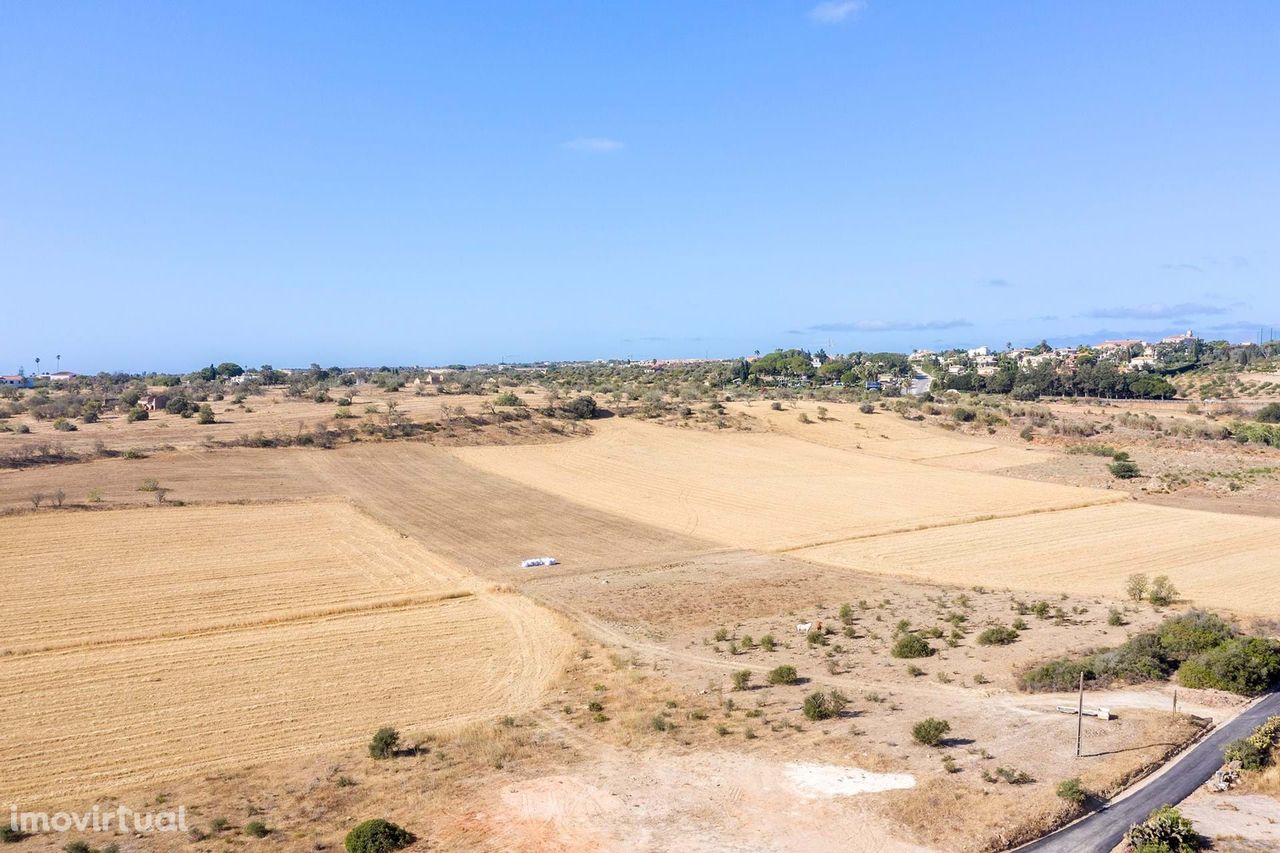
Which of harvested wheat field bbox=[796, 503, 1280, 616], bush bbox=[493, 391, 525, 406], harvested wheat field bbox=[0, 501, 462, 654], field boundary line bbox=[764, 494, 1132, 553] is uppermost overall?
bush bbox=[493, 391, 525, 406]

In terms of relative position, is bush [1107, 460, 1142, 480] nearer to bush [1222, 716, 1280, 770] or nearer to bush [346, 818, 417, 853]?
bush [1222, 716, 1280, 770]

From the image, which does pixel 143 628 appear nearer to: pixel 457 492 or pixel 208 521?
pixel 208 521

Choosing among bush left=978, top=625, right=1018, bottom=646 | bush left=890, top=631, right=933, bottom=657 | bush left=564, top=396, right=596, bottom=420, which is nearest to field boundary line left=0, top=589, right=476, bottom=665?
bush left=890, top=631, right=933, bottom=657

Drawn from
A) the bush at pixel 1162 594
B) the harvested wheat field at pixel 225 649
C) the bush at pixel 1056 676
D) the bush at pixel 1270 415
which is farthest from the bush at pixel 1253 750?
the bush at pixel 1270 415

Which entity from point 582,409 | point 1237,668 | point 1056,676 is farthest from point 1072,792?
point 582,409

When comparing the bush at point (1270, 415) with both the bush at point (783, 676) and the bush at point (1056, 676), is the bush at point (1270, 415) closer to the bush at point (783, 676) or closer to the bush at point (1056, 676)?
the bush at point (1056, 676)

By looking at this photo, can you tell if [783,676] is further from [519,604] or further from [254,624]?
[254,624]
